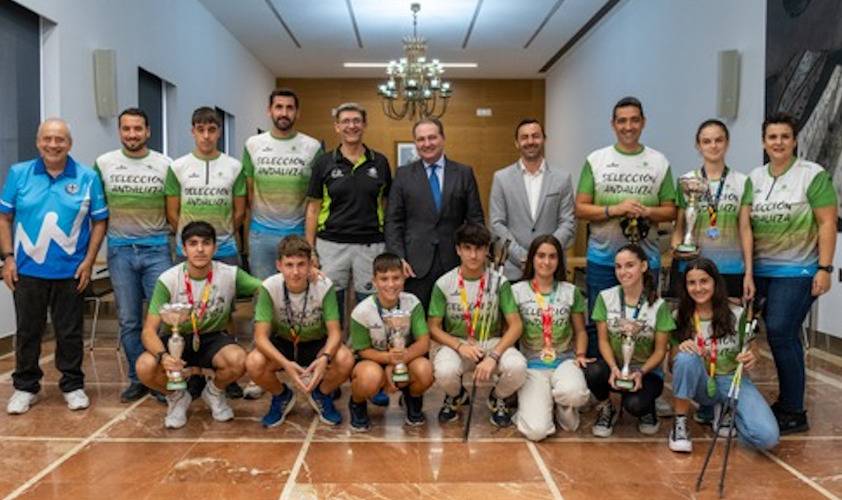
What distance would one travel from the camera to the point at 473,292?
362 cm

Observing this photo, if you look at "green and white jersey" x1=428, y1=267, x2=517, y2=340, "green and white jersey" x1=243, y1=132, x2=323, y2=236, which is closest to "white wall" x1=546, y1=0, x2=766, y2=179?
"green and white jersey" x1=428, y1=267, x2=517, y2=340

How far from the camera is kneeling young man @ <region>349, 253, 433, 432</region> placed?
135 inches

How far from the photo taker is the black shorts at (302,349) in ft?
11.9

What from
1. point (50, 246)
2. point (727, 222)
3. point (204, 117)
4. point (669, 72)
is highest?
point (669, 72)

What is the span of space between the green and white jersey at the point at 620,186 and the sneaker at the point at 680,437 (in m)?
0.82

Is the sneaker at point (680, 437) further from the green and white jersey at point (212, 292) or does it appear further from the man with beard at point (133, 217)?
the man with beard at point (133, 217)

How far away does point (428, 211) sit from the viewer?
12.4 ft

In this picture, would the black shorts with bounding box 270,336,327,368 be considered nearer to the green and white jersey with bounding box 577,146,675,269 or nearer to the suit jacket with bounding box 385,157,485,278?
the suit jacket with bounding box 385,157,485,278

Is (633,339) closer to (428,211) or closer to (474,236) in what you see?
(474,236)

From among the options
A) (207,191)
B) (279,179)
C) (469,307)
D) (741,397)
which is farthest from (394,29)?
(741,397)

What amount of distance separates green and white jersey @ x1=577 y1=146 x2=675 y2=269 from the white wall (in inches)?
112

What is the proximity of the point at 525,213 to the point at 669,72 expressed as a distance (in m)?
5.15

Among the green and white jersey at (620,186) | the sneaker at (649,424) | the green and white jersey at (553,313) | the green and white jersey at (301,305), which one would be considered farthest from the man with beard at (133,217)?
the sneaker at (649,424)

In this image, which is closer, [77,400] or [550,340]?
[550,340]
